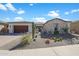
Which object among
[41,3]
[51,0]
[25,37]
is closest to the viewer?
[51,0]

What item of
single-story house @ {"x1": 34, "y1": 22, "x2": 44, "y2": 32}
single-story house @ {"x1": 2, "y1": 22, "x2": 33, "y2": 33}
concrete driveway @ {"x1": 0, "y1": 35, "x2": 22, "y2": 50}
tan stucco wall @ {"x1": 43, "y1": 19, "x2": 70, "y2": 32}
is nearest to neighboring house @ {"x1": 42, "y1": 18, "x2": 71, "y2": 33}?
tan stucco wall @ {"x1": 43, "y1": 19, "x2": 70, "y2": 32}

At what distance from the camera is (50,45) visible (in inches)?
484

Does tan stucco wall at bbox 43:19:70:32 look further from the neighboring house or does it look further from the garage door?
the garage door

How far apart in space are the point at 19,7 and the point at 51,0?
6.03 ft

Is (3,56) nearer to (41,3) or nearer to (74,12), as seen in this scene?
(41,3)

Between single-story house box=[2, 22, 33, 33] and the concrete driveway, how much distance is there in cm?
31

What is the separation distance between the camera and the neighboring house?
39.2ft

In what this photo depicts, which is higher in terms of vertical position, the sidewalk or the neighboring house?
the neighboring house

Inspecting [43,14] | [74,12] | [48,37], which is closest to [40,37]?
[48,37]

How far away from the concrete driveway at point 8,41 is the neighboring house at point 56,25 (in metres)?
1.45

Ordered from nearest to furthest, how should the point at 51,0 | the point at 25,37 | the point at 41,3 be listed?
the point at 51,0, the point at 41,3, the point at 25,37

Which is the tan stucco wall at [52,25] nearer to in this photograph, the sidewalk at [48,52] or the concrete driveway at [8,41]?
the sidewalk at [48,52]

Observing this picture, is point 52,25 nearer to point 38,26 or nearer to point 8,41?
point 38,26

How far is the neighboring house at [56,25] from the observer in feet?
39.2
